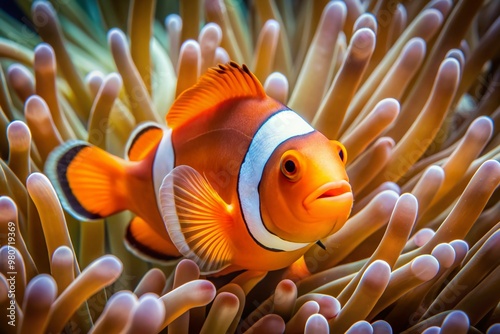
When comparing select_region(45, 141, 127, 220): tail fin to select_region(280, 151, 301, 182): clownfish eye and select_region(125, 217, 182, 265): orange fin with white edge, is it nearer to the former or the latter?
select_region(125, 217, 182, 265): orange fin with white edge

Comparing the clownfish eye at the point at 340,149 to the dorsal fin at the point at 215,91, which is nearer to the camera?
the clownfish eye at the point at 340,149

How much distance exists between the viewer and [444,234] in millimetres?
1119

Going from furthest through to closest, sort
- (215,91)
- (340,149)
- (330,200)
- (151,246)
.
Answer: (151,246), (215,91), (340,149), (330,200)

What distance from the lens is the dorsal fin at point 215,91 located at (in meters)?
1.09

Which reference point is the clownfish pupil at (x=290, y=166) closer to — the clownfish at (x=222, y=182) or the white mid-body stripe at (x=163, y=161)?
the clownfish at (x=222, y=182)

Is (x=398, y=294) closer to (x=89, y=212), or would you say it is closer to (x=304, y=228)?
(x=304, y=228)

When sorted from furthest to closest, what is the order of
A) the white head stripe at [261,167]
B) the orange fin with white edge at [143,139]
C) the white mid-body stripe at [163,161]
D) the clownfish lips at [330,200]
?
the orange fin with white edge at [143,139]
the white mid-body stripe at [163,161]
the white head stripe at [261,167]
the clownfish lips at [330,200]

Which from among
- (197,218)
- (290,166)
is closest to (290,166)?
(290,166)

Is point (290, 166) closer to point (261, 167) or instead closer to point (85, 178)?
point (261, 167)

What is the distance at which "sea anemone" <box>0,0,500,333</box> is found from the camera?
3.21 feet

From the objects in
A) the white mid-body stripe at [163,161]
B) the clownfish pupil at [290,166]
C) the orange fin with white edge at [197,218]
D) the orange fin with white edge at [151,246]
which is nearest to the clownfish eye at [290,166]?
the clownfish pupil at [290,166]

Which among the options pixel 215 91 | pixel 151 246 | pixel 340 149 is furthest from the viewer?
pixel 151 246

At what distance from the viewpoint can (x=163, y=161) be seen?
3.85 feet

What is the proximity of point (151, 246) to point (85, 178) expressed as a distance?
0.23 meters
